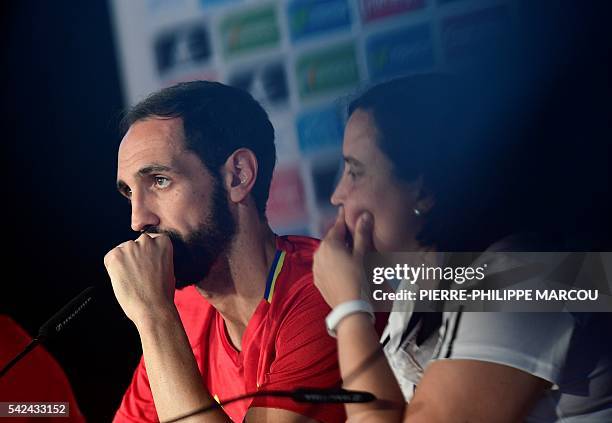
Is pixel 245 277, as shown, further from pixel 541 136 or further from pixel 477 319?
pixel 541 136

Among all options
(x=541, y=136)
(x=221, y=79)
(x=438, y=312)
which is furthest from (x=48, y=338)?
(x=541, y=136)

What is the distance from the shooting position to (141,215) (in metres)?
1.54

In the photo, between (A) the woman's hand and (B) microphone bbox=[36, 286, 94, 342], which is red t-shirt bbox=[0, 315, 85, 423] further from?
(A) the woman's hand

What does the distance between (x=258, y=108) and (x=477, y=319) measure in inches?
21.6

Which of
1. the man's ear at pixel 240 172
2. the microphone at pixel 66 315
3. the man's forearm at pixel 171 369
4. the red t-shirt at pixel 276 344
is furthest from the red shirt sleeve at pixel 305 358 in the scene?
the microphone at pixel 66 315

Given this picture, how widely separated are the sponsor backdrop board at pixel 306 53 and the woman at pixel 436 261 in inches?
1.6

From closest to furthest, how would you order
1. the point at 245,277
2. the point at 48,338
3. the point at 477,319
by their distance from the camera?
the point at 477,319 < the point at 245,277 < the point at 48,338

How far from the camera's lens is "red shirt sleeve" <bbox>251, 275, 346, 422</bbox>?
4.55ft

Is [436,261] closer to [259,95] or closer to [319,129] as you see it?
[319,129]

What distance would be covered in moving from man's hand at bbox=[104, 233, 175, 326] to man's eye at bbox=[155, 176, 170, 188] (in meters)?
0.10

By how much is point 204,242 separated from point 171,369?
0.80 ft

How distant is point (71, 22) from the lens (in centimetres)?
166

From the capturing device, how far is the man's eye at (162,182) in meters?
1.50

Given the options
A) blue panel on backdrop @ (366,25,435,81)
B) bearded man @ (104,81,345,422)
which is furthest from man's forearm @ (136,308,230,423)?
blue panel on backdrop @ (366,25,435,81)
